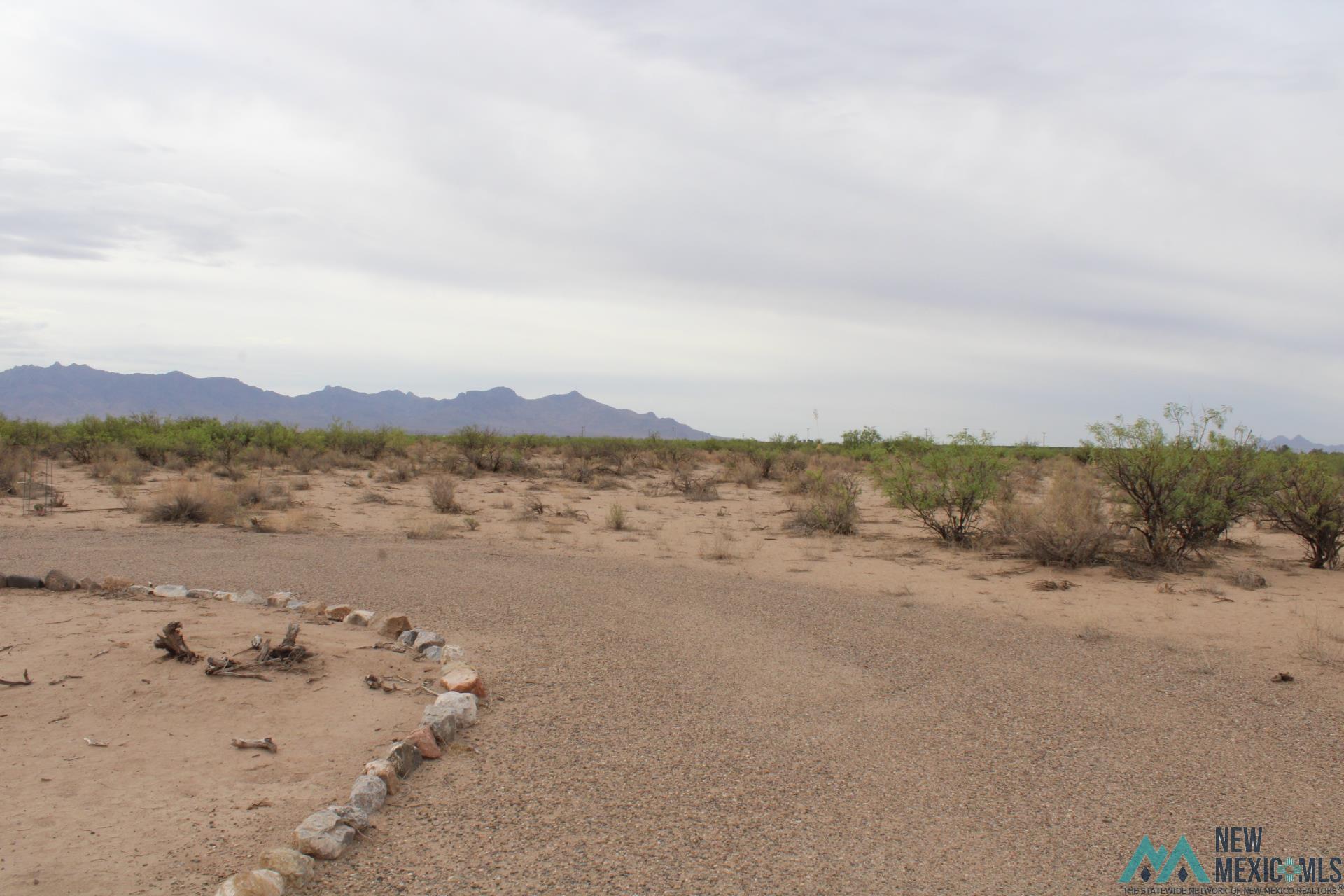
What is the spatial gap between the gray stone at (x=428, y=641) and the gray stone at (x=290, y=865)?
12.2 ft

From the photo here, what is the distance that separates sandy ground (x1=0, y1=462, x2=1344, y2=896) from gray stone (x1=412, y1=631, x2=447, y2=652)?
288mm

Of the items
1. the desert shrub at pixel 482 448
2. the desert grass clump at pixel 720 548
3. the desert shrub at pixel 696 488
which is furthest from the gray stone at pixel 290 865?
the desert shrub at pixel 482 448

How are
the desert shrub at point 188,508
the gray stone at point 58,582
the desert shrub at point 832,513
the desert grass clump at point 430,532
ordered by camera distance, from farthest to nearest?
the desert shrub at point 832,513
the desert shrub at point 188,508
the desert grass clump at point 430,532
the gray stone at point 58,582

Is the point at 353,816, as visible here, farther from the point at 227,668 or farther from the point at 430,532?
the point at 430,532

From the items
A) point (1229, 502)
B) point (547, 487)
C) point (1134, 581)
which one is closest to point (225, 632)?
point (1134, 581)

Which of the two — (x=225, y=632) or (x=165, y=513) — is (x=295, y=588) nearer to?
(x=225, y=632)

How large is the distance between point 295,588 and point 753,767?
749cm

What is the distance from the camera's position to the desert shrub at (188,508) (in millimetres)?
16656

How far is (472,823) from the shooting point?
173 inches

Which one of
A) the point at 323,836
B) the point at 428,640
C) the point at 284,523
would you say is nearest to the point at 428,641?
the point at 428,640

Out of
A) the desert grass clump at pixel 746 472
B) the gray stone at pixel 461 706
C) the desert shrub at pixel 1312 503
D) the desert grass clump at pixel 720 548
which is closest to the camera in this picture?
the gray stone at pixel 461 706

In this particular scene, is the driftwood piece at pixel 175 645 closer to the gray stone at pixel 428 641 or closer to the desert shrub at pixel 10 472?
the gray stone at pixel 428 641

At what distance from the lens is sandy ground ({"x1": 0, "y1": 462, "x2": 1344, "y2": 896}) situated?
4.16 meters

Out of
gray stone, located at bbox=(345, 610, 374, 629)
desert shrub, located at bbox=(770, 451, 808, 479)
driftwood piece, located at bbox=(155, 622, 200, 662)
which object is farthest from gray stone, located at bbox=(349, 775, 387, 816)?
desert shrub, located at bbox=(770, 451, 808, 479)
